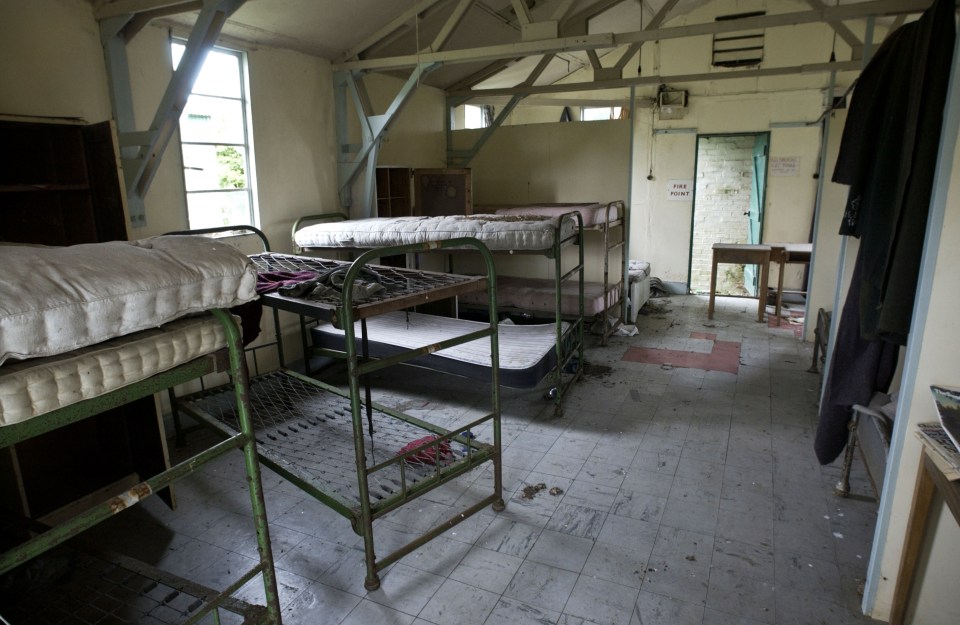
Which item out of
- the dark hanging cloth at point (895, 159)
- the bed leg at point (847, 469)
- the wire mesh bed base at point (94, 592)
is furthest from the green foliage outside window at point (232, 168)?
the bed leg at point (847, 469)

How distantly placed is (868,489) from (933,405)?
4.30ft

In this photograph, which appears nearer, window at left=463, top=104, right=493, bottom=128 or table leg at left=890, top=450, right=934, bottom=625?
table leg at left=890, top=450, right=934, bottom=625

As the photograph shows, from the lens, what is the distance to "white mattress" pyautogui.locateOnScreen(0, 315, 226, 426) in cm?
119

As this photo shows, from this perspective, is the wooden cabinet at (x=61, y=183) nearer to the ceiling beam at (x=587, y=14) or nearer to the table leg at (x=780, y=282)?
the ceiling beam at (x=587, y=14)

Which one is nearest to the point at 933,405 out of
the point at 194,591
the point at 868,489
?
the point at 868,489

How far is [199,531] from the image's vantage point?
2.62 m

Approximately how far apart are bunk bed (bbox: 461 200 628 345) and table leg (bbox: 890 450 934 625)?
3.36 metres

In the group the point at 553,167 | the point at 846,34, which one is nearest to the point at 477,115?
the point at 553,167

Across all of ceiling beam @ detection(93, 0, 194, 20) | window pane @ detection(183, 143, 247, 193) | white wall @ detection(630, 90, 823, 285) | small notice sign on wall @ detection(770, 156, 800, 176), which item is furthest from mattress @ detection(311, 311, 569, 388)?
small notice sign on wall @ detection(770, 156, 800, 176)

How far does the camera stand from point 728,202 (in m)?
7.35

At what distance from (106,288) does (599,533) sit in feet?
6.93

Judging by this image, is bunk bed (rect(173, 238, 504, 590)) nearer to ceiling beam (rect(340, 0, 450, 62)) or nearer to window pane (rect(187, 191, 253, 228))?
window pane (rect(187, 191, 253, 228))

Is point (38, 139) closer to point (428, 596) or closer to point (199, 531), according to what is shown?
point (199, 531)

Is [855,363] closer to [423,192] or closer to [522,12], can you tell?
[522,12]
